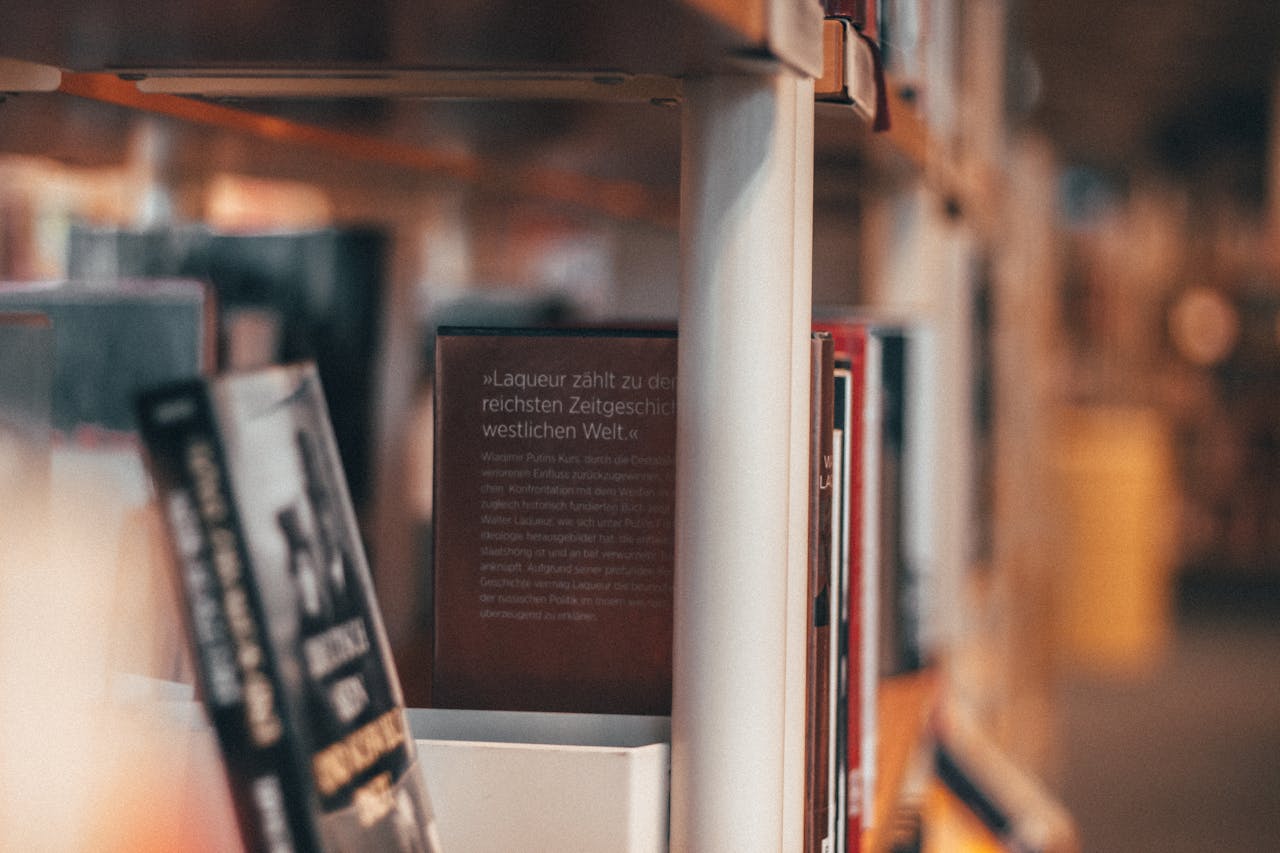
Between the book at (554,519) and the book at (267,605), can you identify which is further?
the book at (554,519)

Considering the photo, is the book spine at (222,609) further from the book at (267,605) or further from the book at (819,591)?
the book at (819,591)

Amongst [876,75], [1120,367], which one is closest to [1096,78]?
[1120,367]

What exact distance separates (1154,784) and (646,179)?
13.3ft

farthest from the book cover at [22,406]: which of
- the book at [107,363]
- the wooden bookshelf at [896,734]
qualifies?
the wooden bookshelf at [896,734]

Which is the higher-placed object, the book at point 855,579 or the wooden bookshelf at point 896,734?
the book at point 855,579

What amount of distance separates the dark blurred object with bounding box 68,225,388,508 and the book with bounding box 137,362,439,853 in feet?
2.26

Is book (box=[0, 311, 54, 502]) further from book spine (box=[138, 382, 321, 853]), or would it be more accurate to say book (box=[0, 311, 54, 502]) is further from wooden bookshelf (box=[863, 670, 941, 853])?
wooden bookshelf (box=[863, 670, 941, 853])

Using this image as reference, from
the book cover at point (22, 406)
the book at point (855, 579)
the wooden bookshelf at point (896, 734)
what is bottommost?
the wooden bookshelf at point (896, 734)

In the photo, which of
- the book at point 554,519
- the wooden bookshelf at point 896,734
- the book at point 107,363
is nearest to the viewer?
the book at point 554,519

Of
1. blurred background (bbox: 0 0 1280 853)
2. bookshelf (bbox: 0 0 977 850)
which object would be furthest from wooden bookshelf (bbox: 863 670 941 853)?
bookshelf (bbox: 0 0 977 850)

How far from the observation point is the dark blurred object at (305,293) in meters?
1.26

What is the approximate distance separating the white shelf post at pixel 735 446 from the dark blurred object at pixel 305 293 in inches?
25.1

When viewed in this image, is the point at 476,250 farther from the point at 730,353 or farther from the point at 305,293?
the point at 730,353

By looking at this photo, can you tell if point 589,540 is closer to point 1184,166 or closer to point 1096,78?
point 1096,78
